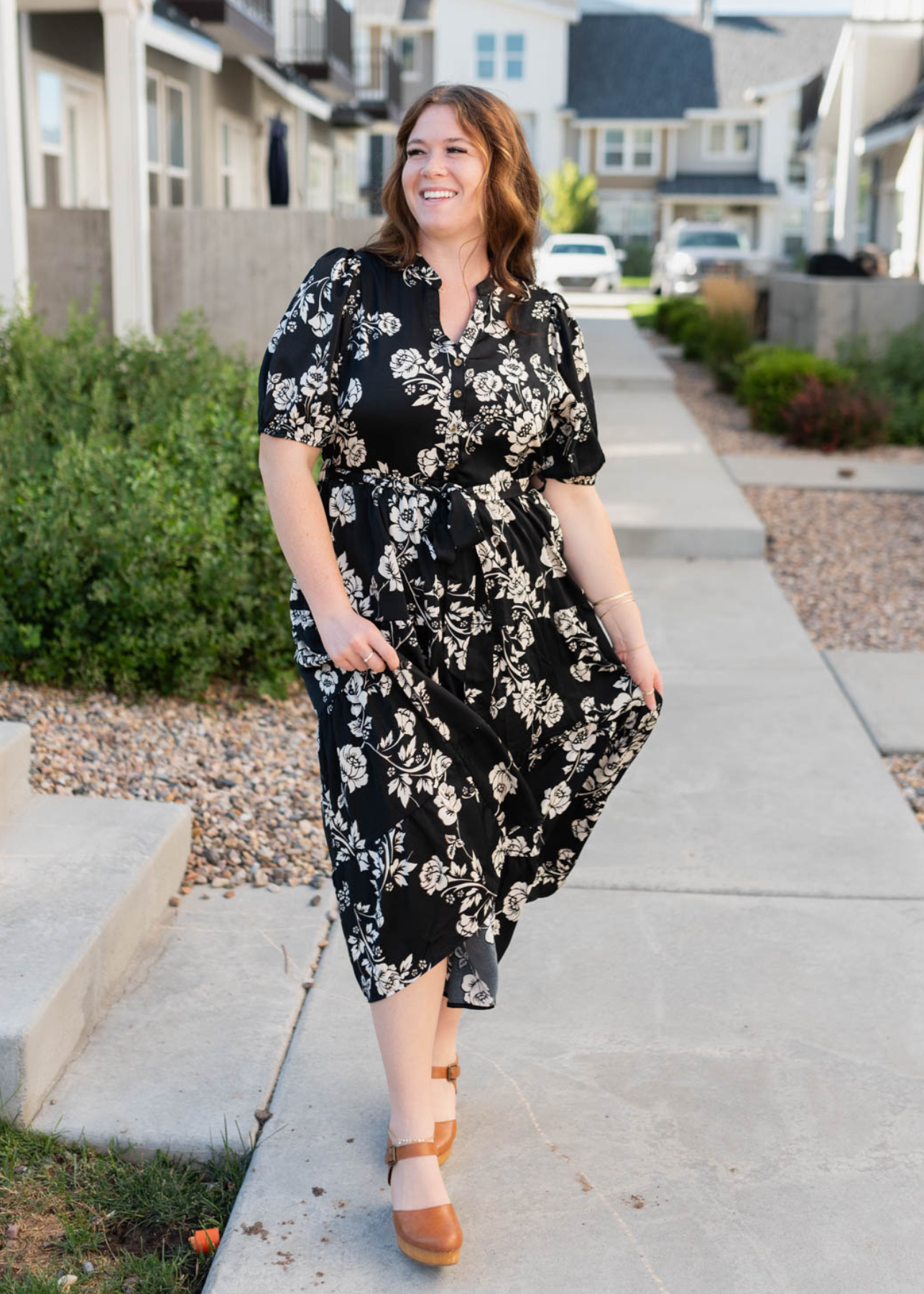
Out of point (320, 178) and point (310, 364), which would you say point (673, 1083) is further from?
point (320, 178)

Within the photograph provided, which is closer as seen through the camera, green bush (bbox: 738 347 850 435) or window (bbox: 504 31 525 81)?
A: green bush (bbox: 738 347 850 435)

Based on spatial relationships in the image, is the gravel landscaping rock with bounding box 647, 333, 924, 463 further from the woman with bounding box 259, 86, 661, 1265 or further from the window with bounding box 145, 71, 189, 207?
the woman with bounding box 259, 86, 661, 1265

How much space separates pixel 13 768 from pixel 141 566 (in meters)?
1.13

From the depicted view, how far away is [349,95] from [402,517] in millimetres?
21439

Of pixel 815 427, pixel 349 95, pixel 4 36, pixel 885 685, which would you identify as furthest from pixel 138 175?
pixel 349 95

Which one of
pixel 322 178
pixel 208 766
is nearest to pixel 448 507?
pixel 208 766

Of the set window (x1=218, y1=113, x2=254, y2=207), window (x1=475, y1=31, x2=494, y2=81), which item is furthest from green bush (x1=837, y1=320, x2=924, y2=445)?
window (x1=475, y1=31, x2=494, y2=81)

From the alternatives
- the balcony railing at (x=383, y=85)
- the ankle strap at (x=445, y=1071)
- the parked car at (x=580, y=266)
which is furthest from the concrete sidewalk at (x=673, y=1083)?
the parked car at (x=580, y=266)

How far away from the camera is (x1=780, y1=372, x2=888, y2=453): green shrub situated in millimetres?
10273

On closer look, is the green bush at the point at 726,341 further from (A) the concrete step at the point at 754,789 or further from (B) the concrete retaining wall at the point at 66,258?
(A) the concrete step at the point at 754,789

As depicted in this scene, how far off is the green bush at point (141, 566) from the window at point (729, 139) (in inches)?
1742

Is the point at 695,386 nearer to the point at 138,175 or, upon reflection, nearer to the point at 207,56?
the point at 207,56

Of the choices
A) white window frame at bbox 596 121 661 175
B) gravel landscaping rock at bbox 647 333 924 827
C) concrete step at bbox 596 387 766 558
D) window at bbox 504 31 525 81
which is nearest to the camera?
gravel landscaping rock at bbox 647 333 924 827

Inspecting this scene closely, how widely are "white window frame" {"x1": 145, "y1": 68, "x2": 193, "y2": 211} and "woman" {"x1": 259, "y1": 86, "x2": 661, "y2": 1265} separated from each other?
37.8 ft
